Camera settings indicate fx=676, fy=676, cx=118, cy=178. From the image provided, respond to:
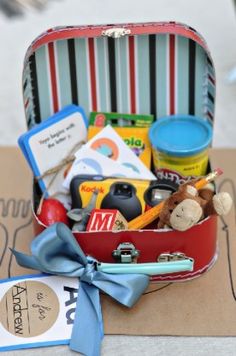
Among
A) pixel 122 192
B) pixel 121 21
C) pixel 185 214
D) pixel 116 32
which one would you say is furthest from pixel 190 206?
pixel 121 21

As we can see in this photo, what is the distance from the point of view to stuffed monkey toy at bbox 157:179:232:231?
2.33 ft

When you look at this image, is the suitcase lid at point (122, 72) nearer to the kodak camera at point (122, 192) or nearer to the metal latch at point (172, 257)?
the kodak camera at point (122, 192)

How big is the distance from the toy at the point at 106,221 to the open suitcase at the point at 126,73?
62 mm

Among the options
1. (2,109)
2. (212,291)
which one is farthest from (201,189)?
(2,109)

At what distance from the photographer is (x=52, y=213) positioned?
0.80m

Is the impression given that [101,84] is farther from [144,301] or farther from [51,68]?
[144,301]

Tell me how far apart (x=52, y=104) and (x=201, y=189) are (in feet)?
0.82

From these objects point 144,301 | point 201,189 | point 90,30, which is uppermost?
point 90,30

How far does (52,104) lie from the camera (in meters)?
0.90

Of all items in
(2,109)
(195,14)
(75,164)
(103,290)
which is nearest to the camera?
(103,290)

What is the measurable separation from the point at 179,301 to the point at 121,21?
803mm

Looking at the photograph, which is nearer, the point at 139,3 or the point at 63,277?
the point at 63,277

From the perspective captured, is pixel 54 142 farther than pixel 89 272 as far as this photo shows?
Yes

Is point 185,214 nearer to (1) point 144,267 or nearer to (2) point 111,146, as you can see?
(1) point 144,267
